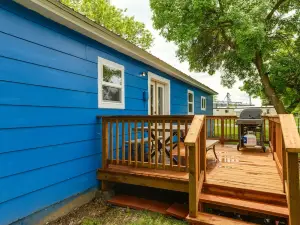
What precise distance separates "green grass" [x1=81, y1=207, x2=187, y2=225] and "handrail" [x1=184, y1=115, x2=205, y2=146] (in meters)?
1.19

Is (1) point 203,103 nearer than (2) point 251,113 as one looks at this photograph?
No

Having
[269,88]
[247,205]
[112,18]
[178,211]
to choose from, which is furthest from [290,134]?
[112,18]

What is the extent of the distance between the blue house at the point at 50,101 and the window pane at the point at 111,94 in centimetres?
2

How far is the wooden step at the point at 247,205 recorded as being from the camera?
99.6 inches

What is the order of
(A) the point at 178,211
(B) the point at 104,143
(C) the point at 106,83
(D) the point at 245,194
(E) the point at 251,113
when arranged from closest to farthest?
(D) the point at 245,194
(A) the point at 178,211
(B) the point at 104,143
(C) the point at 106,83
(E) the point at 251,113

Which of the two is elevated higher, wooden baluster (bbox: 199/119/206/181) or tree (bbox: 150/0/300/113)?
tree (bbox: 150/0/300/113)

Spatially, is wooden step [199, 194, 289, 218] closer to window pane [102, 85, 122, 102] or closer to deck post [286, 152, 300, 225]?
deck post [286, 152, 300, 225]

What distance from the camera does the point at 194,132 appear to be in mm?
2684

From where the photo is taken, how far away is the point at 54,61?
3.10 m

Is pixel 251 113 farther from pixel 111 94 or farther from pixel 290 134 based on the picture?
pixel 111 94

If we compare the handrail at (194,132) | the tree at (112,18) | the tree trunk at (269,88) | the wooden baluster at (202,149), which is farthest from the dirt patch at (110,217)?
the tree at (112,18)

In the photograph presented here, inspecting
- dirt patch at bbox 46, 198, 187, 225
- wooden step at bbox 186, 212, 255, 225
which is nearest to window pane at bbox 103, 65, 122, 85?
dirt patch at bbox 46, 198, 187, 225

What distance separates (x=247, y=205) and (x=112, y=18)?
2073 cm

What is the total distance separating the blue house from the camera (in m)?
2.52
